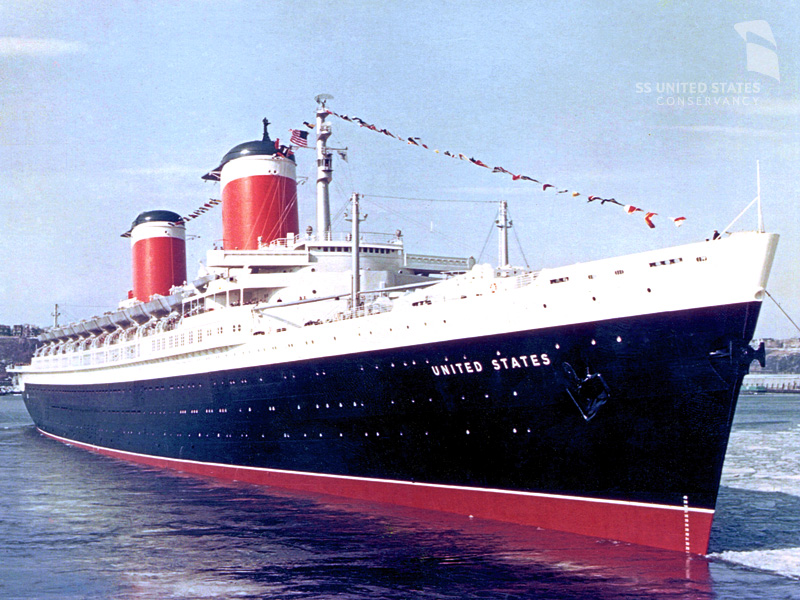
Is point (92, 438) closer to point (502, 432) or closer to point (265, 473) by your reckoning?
point (265, 473)

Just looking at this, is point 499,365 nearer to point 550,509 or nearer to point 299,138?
point 550,509

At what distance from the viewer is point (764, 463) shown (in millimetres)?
28219

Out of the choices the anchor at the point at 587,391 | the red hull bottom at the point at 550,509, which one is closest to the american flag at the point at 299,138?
the red hull bottom at the point at 550,509

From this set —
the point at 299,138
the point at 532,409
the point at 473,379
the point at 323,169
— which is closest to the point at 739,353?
the point at 532,409

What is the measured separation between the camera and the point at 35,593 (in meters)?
12.3

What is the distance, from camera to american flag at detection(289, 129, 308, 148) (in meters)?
27.2

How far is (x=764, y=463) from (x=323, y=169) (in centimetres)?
1951

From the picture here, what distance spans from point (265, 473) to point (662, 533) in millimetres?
11901

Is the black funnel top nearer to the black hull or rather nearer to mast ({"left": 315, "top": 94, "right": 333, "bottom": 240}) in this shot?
mast ({"left": 315, "top": 94, "right": 333, "bottom": 240})

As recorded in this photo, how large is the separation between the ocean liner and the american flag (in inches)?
48.9

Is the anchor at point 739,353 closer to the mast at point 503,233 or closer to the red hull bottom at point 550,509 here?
the red hull bottom at point 550,509

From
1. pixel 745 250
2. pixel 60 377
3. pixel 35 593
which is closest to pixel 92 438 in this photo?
pixel 60 377

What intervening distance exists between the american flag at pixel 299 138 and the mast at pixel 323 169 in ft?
3.87

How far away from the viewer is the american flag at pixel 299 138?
89.1 ft
